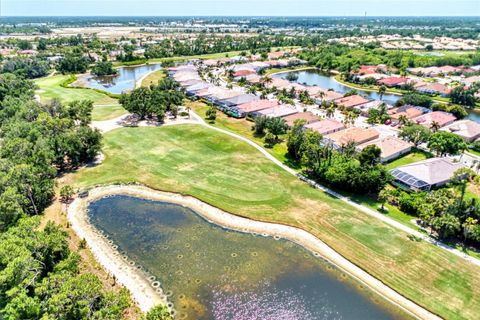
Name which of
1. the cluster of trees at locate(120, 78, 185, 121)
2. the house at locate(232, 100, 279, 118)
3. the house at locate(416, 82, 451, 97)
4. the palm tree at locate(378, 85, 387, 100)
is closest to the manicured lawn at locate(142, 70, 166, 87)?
the cluster of trees at locate(120, 78, 185, 121)

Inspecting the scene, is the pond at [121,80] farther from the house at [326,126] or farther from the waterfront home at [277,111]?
the house at [326,126]

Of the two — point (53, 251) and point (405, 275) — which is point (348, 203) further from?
point (53, 251)

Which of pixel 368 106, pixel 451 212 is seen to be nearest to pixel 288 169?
pixel 451 212

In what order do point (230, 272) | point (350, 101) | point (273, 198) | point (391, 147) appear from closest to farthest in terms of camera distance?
point (230, 272)
point (273, 198)
point (391, 147)
point (350, 101)

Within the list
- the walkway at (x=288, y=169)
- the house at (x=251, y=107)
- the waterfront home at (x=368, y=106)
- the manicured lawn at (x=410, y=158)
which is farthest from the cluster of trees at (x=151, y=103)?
the manicured lawn at (x=410, y=158)

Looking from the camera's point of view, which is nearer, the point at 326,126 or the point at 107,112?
the point at 326,126

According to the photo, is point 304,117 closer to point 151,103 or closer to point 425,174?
point 425,174
